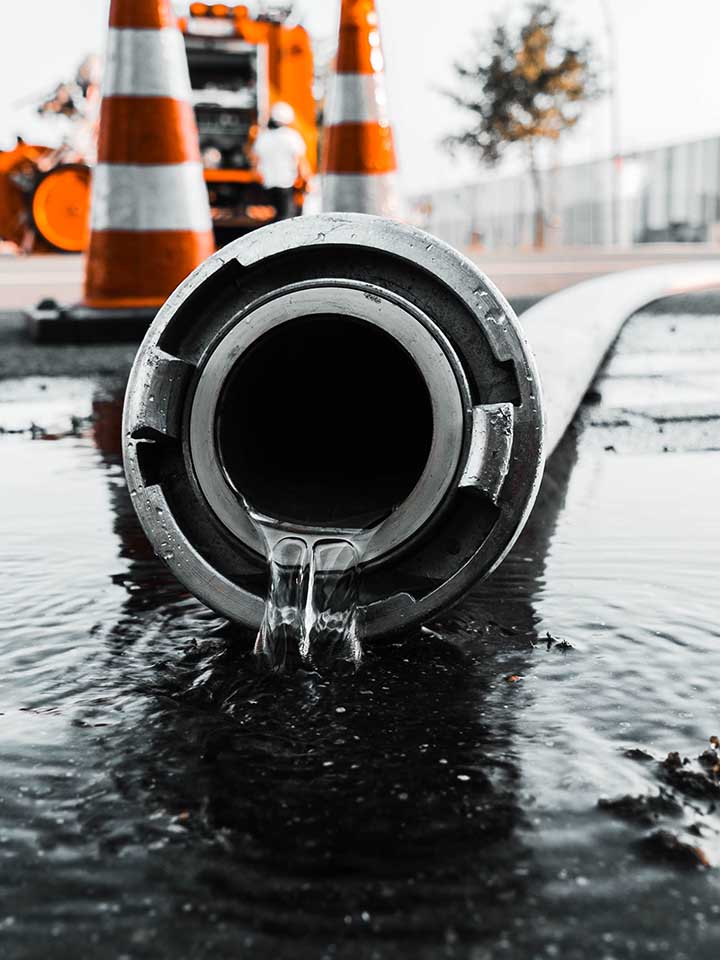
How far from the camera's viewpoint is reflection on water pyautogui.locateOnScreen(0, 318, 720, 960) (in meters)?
1.33

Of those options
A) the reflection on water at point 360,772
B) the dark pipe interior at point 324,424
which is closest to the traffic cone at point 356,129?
the dark pipe interior at point 324,424

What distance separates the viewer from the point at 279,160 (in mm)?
15992

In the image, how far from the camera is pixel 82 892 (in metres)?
1.40

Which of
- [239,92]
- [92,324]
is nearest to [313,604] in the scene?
[92,324]

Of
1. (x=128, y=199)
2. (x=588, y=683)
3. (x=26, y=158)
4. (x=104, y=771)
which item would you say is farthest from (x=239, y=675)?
(x=26, y=158)

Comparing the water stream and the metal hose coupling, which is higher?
the metal hose coupling

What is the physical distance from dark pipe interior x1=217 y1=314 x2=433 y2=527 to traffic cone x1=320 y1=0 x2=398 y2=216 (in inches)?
224

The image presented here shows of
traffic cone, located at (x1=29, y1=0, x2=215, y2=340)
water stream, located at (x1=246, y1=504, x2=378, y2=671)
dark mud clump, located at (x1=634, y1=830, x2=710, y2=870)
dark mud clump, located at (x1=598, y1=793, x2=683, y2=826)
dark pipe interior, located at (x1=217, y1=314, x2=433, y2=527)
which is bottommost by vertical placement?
dark mud clump, located at (x1=634, y1=830, x2=710, y2=870)

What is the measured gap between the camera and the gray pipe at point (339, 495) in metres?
2.16

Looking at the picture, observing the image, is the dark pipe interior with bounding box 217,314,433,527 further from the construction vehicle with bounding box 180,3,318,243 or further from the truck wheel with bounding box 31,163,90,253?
the truck wheel with bounding box 31,163,90,253

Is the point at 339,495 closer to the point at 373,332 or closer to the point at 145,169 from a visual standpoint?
the point at 373,332

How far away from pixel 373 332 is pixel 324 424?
59 centimetres

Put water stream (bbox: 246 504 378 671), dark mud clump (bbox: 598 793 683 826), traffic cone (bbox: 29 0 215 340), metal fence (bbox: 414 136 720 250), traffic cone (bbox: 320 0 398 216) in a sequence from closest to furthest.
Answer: dark mud clump (bbox: 598 793 683 826)
water stream (bbox: 246 504 378 671)
traffic cone (bbox: 29 0 215 340)
traffic cone (bbox: 320 0 398 216)
metal fence (bbox: 414 136 720 250)

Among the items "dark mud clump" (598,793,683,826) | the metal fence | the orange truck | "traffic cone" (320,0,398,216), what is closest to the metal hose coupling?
"dark mud clump" (598,793,683,826)
